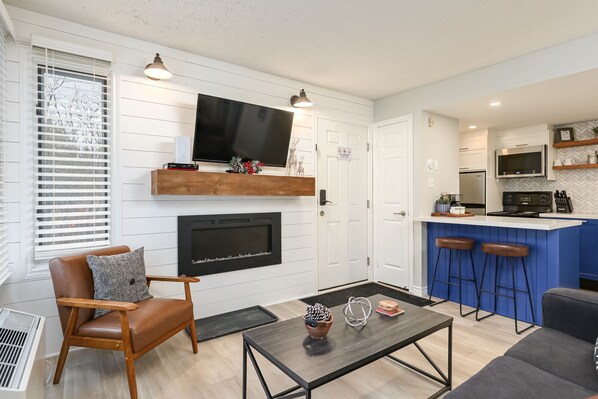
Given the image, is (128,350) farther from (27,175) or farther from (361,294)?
(361,294)

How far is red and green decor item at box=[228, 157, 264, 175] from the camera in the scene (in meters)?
3.34

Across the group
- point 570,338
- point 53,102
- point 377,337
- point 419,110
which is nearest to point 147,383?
point 377,337

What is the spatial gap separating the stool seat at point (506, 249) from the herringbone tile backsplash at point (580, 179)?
2835 mm

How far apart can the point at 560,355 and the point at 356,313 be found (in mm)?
1097

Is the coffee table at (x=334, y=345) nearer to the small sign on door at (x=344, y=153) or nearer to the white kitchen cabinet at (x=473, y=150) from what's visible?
the small sign on door at (x=344, y=153)

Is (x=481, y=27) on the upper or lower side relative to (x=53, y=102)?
upper

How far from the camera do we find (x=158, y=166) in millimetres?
3027

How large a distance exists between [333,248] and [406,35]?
2.57 metres

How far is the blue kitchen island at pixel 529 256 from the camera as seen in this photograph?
2.99 meters

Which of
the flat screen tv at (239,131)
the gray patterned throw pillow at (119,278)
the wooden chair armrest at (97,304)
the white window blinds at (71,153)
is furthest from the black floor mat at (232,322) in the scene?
the flat screen tv at (239,131)

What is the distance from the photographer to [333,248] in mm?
4277

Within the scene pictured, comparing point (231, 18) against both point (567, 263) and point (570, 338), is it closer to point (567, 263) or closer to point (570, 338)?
point (570, 338)

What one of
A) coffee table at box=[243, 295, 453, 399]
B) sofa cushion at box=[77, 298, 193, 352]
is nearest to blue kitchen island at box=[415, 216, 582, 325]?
coffee table at box=[243, 295, 453, 399]

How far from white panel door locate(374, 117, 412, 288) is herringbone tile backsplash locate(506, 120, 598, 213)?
265 cm
